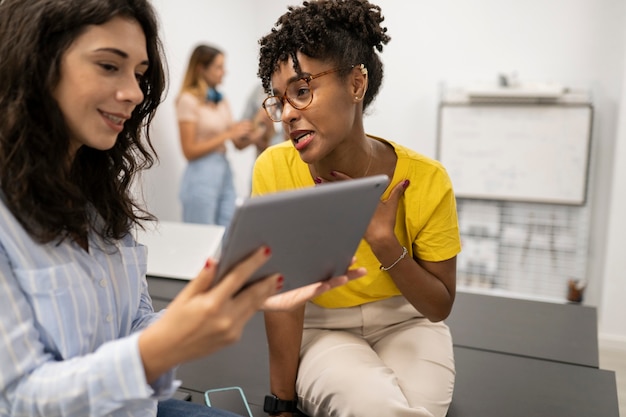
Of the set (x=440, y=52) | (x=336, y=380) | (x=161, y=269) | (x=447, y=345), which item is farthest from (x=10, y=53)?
(x=440, y=52)

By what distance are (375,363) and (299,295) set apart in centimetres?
43

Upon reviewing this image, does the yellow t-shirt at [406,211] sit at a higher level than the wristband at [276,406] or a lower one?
higher

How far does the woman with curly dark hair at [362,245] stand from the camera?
128 cm

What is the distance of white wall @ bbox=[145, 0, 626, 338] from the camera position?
315cm

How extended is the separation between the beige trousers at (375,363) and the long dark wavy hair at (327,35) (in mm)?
633

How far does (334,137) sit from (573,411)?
0.93 meters

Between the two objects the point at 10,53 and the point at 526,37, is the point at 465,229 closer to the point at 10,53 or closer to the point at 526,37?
the point at 526,37

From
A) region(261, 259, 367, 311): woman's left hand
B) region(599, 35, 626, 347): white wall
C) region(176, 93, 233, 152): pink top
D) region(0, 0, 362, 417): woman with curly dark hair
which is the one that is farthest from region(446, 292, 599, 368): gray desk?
region(176, 93, 233, 152): pink top

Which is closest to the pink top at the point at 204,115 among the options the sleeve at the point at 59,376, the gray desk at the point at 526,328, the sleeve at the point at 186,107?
the sleeve at the point at 186,107

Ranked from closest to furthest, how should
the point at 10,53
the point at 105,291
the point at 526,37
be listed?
the point at 10,53 → the point at 105,291 → the point at 526,37

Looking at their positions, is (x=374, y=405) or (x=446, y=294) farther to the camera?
(x=446, y=294)

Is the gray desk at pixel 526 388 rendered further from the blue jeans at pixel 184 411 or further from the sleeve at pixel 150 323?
the sleeve at pixel 150 323

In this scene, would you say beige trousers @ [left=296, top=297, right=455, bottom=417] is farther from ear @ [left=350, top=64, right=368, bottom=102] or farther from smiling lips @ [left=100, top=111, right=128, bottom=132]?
smiling lips @ [left=100, top=111, right=128, bottom=132]

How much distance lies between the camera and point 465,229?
352cm
